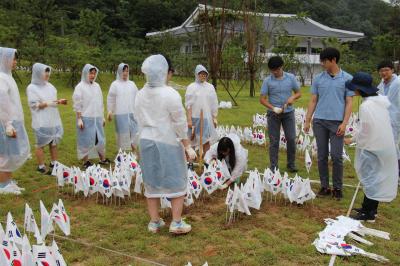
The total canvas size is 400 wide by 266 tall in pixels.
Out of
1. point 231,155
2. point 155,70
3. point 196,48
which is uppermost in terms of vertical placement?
point 196,48

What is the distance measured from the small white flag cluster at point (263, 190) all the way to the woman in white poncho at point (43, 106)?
3256 millimetres

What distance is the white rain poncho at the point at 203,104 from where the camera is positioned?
681cm

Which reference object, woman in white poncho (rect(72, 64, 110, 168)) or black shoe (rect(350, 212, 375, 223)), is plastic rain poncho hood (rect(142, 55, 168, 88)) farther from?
woman in white poncho (rect(72, 64, 110, 168))

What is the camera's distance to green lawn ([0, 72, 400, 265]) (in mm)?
3756

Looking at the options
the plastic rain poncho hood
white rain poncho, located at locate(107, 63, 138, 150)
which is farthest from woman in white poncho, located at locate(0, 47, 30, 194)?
the plastic rain poncho hood

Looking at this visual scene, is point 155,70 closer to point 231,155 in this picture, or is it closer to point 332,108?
point 231,155

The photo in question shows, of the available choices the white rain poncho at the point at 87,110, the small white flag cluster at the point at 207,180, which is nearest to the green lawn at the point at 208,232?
the small white flag cluster at the point at 207,180

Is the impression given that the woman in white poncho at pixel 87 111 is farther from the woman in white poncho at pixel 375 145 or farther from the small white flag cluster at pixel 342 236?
the woman in white poncho at pixel 375 145

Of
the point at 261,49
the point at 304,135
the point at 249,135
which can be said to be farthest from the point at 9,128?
the point at 261,49

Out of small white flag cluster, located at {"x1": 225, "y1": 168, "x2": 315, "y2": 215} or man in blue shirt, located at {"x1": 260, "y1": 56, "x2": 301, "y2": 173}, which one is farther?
man in blue shirt, located at {"x1": 260, "y1": 56, "x2": 301, "y2": 173}

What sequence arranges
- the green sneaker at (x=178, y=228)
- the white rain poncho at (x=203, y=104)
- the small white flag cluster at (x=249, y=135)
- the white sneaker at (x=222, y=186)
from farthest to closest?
the small white flag cluster at (x=249, y=135), the white rain poncho at (x=203, y=104), the white sneaker at (x=222, y=186), the green sneaker at (x=178, y=228)

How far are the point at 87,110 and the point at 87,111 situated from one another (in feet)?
0.05

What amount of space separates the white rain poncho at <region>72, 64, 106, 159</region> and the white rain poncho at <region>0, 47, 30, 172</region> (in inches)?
57.5

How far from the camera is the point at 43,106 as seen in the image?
6312 millimetres
